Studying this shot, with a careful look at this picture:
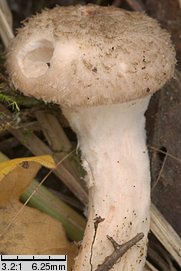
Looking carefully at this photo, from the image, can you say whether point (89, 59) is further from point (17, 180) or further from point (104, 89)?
point (17, 180)

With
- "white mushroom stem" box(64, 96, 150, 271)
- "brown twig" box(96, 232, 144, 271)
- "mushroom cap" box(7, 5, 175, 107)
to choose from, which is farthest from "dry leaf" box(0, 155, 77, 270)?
"mushroom cap" box(7, 5, 175, 107)

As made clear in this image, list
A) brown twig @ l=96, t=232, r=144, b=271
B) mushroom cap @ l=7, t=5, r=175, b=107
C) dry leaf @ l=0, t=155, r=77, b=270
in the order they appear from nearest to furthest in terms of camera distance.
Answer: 1. mushroom cap @ l=7, t=5, r=175, b=107
2. brown twig @ l=96, t=232, r=144, b=271
3. dry leaf @ l=0, t=155, r=77, b=270

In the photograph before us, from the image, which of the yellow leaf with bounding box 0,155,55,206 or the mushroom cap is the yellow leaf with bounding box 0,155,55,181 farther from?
the mushroom cap

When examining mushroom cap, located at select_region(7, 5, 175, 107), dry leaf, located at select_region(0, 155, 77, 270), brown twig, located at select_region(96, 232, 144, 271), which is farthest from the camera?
dry leaf, located at select_region(0, 155, 77, 270)

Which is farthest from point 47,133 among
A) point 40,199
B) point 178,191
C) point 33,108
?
point 178,191

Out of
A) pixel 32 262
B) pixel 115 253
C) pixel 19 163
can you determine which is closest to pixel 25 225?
pixel 32 262

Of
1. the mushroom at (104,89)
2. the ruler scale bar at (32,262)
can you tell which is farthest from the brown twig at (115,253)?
the ruler scale bar at (32,262)

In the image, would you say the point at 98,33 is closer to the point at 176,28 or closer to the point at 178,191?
the point at 176,28

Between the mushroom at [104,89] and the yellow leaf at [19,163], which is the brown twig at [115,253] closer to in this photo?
the mushroom at [104,89]
